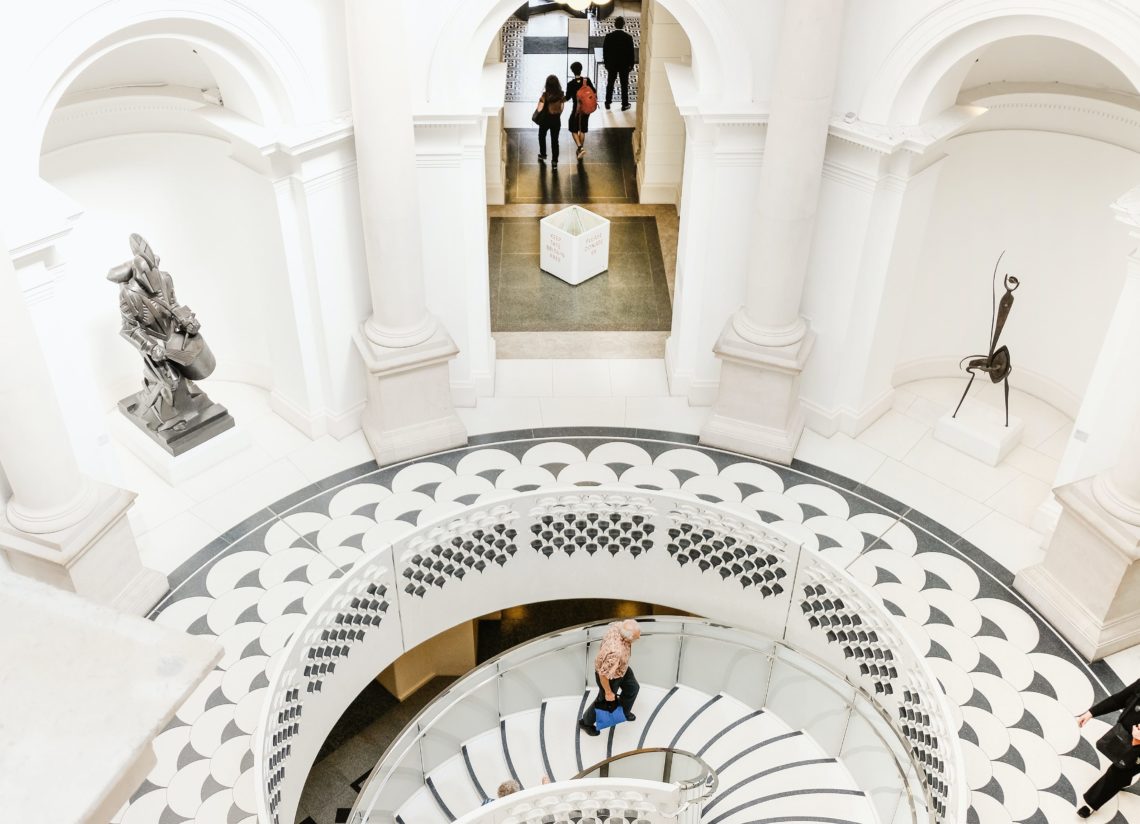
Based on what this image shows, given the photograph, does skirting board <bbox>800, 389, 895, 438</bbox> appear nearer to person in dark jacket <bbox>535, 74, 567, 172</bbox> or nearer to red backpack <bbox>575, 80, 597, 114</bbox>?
person in dark jacket <bbox>535, 74, 567, 172</bbox>

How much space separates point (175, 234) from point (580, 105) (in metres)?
8.31

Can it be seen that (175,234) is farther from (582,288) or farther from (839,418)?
(839,418)

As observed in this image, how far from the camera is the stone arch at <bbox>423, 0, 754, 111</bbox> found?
10.1 m

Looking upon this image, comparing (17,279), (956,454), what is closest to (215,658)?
(17,279)

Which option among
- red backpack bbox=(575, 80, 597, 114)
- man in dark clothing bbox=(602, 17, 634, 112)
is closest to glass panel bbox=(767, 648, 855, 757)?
red backpack bbox=(575, 80, 597, 114)

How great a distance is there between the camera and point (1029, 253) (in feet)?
39.5

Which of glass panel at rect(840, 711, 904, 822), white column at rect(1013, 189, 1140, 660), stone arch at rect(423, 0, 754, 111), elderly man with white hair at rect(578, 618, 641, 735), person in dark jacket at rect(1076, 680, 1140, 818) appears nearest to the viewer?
person in dark jacket at rect(1076, 680, 1140, 818)

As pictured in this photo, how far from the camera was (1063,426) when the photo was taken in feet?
40.2

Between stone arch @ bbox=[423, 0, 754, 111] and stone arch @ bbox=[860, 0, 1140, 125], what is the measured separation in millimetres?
1325

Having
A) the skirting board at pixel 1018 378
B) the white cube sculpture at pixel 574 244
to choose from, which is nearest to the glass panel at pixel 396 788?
the skirting board at pixel 1018 378

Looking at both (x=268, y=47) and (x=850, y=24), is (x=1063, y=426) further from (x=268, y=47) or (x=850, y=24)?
(x=268, y=47)

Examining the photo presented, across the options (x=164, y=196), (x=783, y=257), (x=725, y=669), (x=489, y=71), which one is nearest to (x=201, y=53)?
(x=164, y=196)

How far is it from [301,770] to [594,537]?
3.50m

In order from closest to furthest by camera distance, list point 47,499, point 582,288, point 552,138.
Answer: point 47,499, point 582,288, point 552,138
